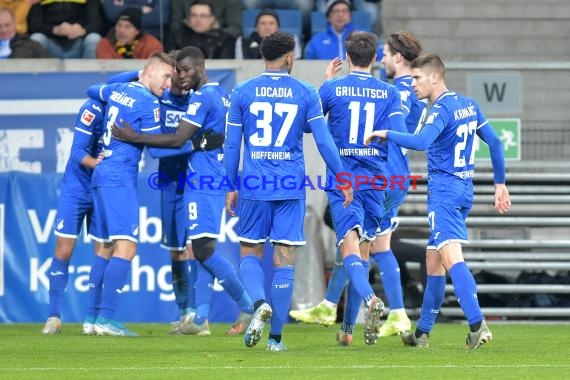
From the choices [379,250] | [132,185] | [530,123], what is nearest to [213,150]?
[132,185]

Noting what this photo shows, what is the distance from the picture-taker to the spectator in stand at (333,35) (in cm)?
1522

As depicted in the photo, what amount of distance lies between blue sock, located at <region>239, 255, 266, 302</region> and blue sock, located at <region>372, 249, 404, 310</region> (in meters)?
1.74

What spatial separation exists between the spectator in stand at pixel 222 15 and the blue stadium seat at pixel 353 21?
0.98 metres

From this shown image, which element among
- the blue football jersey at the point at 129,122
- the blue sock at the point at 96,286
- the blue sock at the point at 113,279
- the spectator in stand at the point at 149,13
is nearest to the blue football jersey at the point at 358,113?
the blue football jersey at the point at 129,122

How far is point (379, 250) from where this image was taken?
10.9 metres

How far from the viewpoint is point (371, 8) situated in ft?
53.9

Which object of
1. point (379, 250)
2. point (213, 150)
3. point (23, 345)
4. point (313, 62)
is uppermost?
point (313, 62)

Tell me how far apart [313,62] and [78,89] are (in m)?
2.56

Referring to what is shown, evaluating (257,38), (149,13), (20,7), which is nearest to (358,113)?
(257,38)

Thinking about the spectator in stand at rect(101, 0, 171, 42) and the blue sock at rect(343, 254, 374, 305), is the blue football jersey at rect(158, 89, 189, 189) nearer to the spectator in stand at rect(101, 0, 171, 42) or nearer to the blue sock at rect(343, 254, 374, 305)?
the blue sock at rect(343, 254, 374, 305)

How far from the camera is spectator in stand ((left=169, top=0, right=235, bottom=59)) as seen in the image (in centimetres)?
1532

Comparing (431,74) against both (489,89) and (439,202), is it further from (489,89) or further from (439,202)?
(489,89)

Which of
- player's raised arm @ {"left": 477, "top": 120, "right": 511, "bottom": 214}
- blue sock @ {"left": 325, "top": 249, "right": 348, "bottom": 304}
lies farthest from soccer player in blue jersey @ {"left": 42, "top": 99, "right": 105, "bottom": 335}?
player's raised arm @ {"left": 477, "top": 120, "right": 511, "bottom": 214}

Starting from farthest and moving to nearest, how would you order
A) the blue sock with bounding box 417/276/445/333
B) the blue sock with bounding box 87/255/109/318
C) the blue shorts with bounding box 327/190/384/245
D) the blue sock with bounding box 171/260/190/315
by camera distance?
1. the blue sock with bounding box 171/260/190/315
2. the blue sock with bounding box 87/255/109/318
3. the blue shorts with bounding box 327/190/384/245
4. the blue sock with bounding box 417/276/445/333
